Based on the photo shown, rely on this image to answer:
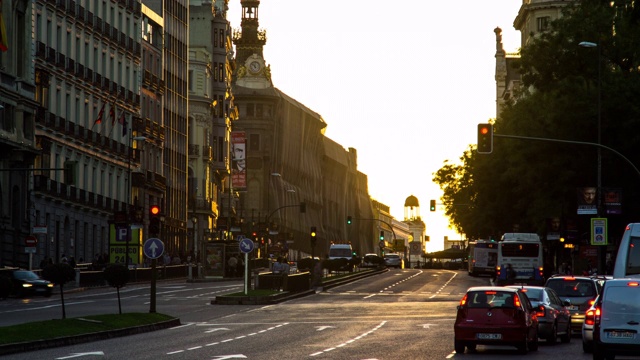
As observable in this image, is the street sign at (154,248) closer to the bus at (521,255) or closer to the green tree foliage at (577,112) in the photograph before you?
the green tree foliage at (577,112)

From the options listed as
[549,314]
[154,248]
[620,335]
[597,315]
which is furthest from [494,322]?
[154,248]

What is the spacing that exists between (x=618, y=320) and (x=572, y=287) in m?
14.7

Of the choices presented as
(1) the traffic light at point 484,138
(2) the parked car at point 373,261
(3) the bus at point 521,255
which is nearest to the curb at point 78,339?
(1) the traffic light at point 484,138

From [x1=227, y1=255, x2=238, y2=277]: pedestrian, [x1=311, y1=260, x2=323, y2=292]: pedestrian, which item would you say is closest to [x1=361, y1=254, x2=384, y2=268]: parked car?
[x1=227, y1=255, x2=238, y2=277]: pedestrian

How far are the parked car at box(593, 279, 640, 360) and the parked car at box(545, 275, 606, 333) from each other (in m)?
13.7

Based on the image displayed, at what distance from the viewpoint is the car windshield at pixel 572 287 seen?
133ft

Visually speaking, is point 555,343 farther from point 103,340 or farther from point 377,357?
point 103,340

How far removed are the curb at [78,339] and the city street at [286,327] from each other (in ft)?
1.51

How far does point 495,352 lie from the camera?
1308 inches

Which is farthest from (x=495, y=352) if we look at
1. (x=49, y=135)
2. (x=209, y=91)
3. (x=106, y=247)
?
(x=209, y=91)

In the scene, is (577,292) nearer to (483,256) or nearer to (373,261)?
(483,256)

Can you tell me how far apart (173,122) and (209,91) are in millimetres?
16190

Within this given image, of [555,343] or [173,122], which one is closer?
[555,343]

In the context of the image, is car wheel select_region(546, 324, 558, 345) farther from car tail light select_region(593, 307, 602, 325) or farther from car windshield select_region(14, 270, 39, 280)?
car windshield select_region(14, 270, 39, 280)
